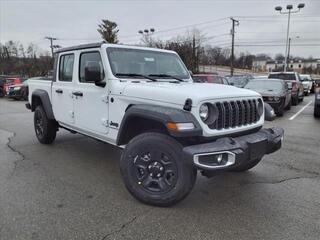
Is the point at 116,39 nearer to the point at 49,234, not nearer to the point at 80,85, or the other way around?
the point at 80,85

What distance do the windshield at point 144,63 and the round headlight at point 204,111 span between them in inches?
59.4

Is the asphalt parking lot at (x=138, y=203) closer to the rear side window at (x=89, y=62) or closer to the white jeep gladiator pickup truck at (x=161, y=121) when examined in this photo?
the white jeep gladiator pickup truck at (x=161, y=121)

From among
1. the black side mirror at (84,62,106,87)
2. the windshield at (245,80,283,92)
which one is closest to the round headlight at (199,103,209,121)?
the black side mirror at (84,62,106,87)

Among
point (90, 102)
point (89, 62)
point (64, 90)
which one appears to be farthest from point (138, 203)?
point (64, 90)

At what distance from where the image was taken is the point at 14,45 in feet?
254

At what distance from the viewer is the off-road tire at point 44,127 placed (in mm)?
6730

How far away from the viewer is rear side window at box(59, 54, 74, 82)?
563 centimetres

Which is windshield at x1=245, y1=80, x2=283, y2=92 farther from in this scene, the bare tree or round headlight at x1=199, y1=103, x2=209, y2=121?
the bare tree

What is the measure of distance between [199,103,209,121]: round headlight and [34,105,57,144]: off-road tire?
4.16m

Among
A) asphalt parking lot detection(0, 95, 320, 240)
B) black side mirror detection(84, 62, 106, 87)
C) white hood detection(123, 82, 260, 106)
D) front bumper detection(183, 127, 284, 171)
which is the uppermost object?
black side mirror detection(84, 62, 106, 87)

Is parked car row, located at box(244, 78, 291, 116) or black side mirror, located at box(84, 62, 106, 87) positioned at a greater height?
black side mirror, located at box(84, 62, 106, 87)

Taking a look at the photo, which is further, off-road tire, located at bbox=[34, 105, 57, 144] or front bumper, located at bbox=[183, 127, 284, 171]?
off-road tire, located at bbox=[34, 105, 57, 144]

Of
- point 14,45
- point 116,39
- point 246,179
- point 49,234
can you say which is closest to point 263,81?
point 246,179

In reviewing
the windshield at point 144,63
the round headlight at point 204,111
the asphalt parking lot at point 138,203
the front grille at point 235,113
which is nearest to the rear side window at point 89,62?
the windshield at point 144,63
